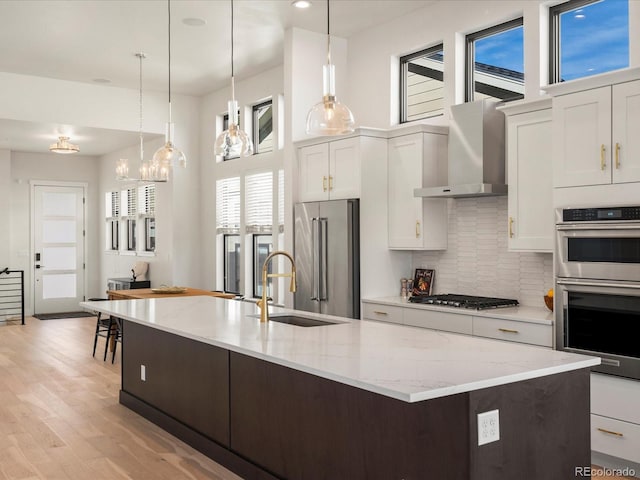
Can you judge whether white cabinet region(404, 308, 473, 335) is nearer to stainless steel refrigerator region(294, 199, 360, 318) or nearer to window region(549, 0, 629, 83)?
stainless steel refrigerator region(294, 199, 360, 318)

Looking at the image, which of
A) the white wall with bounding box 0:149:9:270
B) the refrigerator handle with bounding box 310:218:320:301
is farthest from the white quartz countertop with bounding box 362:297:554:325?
the white wall with bounding box 0:149:9:270

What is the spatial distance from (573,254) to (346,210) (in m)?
2.16

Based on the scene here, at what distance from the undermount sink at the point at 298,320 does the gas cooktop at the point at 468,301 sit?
1203 millimetres

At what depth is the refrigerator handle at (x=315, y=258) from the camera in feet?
19.1

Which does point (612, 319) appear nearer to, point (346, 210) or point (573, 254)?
point (573, 254)

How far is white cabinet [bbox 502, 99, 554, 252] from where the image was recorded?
14.0 feet

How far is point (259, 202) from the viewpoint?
801cm

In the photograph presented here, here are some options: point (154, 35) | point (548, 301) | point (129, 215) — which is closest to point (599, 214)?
point (548, 301)

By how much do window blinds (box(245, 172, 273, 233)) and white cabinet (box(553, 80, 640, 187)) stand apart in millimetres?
4397

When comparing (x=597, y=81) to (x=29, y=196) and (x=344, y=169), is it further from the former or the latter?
(x=29, y=196)

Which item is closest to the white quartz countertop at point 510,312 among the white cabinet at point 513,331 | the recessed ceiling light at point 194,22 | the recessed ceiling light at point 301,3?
the white cabinet at point 513,331

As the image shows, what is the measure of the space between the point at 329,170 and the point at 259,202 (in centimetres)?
232

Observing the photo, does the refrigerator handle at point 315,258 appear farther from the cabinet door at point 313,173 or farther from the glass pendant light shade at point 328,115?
the glass pendant light shade at point 328,115

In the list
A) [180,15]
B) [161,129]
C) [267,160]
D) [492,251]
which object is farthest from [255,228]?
[492,251]
